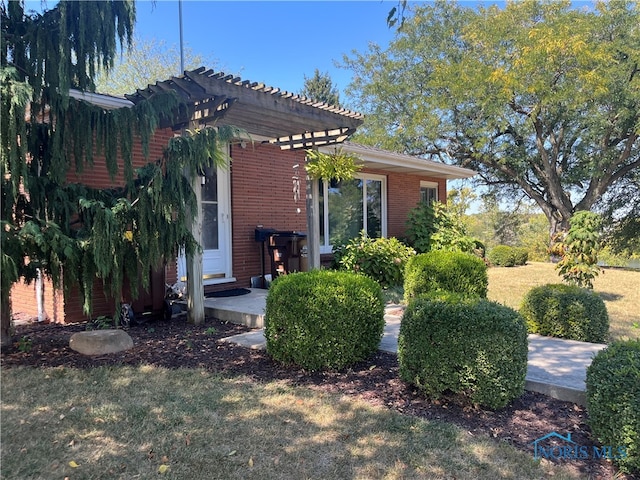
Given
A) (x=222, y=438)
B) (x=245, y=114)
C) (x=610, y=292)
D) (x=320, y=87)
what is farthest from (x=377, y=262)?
(x=320, y=87)

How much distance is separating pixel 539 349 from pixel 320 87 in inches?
1194

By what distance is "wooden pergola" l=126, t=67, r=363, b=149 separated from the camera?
5.07 meters

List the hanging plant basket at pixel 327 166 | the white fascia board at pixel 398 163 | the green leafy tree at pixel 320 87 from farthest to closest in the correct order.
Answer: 1. the green leafy tree at pixel 320 87
2. the white fascia board at pixel 398 163
3. the hanging plant basket at pixel 327 166

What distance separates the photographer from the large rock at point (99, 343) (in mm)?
4484

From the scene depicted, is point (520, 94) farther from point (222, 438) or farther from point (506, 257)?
point (222, 438)

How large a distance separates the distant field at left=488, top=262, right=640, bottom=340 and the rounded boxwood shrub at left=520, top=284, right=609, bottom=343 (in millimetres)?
305

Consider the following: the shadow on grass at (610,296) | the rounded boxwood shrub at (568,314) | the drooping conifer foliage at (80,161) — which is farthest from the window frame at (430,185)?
the drooping conifer foliage at (80,161)

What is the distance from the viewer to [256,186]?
8.26 meters

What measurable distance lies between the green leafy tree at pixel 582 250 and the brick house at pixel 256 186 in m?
4.14

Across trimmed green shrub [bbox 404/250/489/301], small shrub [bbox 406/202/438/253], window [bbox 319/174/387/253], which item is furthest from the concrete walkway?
small shrub [bbox 406/202/438/253]

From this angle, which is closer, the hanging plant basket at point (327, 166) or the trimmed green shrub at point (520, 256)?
the hanging plant basket at point (327, 166)

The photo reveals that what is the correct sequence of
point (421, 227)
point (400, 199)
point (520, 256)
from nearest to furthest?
point (421, 227) < point (400, 199) < point (520, 256)

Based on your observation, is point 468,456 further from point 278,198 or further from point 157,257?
point 278,198

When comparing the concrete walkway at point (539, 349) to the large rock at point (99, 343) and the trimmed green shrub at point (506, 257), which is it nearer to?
the large rock at point (99, 343)
